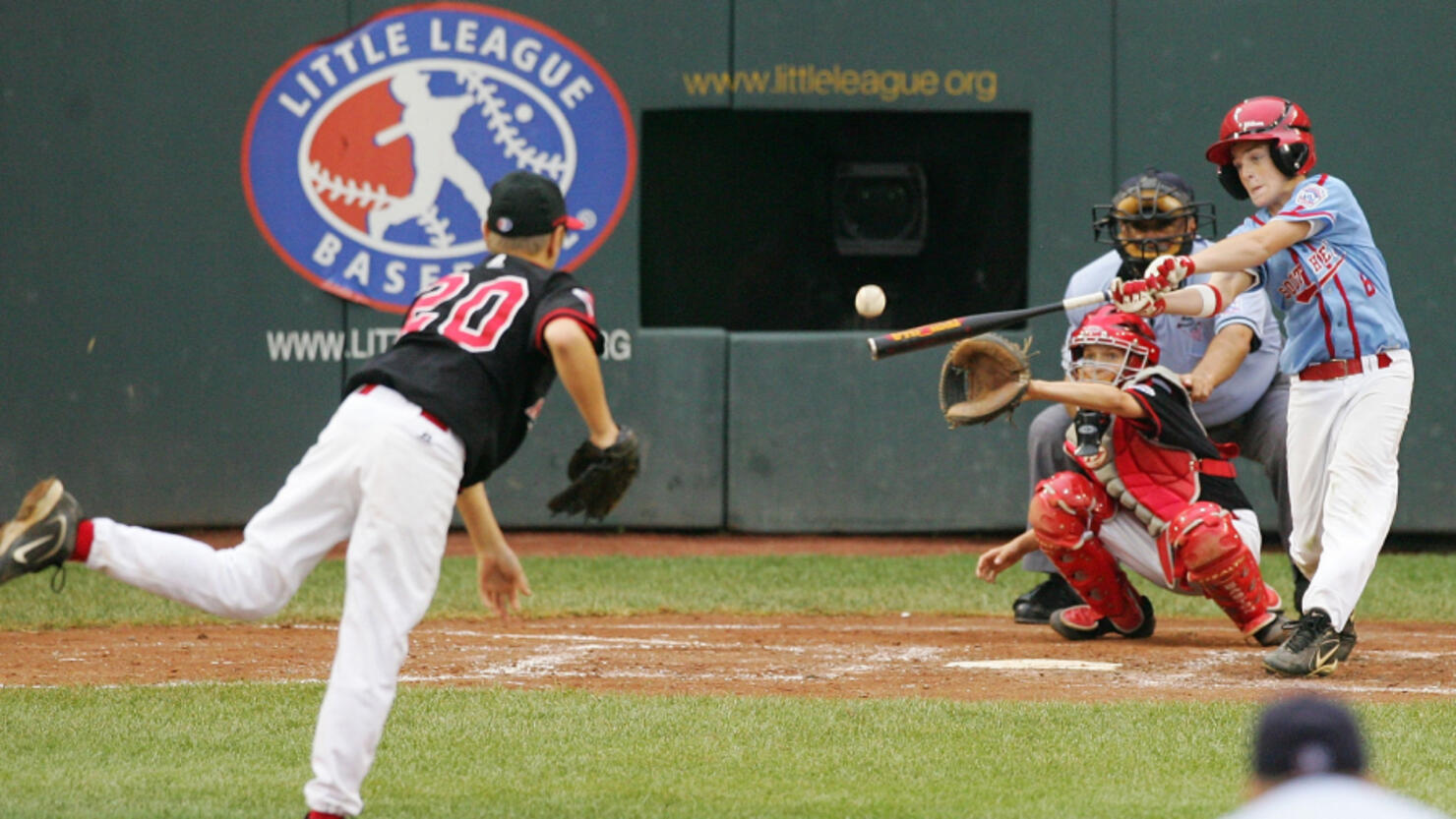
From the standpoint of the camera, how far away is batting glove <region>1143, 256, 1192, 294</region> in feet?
17.8

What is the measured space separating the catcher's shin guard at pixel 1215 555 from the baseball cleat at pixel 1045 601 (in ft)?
3.49

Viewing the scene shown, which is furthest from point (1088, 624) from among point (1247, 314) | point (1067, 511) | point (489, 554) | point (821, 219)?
point (821, 219)

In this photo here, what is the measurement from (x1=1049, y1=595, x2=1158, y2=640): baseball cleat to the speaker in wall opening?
4.21m

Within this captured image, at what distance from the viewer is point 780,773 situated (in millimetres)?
4199

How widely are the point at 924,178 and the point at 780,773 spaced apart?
6.78 m

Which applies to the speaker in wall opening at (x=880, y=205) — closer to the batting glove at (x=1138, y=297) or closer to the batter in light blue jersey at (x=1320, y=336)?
the batter in light blue jersey at (x=1320, y=336)

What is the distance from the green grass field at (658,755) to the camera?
12.7ft

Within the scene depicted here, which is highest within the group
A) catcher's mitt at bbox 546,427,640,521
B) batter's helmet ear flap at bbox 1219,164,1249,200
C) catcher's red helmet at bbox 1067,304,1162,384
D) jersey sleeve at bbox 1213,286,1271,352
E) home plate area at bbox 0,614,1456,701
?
batter's helmet ear flap at bbox 1219,164,1249,200

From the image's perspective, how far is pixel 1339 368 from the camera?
5629 millimetres

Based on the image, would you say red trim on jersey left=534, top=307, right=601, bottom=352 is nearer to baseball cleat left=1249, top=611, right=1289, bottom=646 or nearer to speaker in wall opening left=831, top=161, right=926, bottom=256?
baseball cleat left=1249, top=611, right=1289, bottom=646

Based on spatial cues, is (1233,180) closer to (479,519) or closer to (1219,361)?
(1219,361)

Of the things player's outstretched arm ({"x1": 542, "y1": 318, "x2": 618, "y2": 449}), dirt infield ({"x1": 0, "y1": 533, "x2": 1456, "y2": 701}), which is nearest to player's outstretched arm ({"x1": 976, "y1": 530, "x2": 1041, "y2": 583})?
dirt infield ({"x1": 0, "y1": 533, "x2": 1456, "y2": 701})

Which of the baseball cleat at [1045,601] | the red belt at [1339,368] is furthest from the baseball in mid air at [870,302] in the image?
the baseball cleat at [1045,601]

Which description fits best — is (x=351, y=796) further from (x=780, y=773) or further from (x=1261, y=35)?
(x=1261, y=35)
